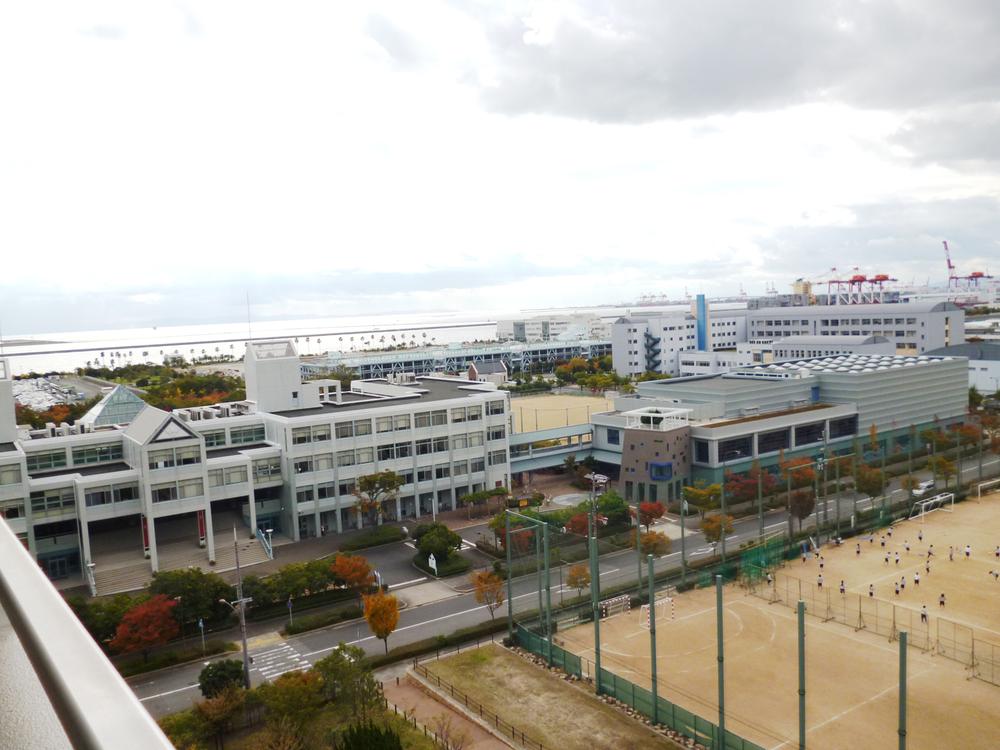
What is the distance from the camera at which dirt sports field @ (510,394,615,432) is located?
42.3 metres

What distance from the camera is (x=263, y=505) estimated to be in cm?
2828

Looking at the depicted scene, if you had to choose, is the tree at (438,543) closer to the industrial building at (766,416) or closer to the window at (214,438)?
the window at (214,438)

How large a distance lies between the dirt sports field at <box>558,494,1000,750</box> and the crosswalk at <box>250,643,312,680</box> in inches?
247

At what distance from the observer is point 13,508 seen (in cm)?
2325

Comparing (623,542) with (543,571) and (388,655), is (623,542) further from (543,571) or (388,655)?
(388,655)

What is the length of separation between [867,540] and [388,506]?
1686 centimetres

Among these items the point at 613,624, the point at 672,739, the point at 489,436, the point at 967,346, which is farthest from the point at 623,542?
the point at 967,346

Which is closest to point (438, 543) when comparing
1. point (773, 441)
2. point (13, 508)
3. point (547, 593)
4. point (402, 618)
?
point (402, 618)

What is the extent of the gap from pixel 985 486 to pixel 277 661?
29.0 meters

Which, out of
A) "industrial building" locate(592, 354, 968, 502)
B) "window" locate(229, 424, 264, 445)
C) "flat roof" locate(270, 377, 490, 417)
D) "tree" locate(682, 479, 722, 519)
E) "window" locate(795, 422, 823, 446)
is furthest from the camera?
"window" locate(795, 422, 823, 446)

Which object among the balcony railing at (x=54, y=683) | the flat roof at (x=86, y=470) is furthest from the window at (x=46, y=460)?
the balcony railing at (x=54, y=683)

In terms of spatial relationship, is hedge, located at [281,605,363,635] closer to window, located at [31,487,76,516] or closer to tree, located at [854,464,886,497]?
window, located at [31,487,76,516]

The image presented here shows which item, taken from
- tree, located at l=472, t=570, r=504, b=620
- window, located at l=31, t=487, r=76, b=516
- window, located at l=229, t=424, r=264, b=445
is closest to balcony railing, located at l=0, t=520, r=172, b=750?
tree, located at l=472, t=570, r=504, b=620

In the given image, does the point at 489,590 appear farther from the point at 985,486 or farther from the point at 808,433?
Answer: the point at 985,486
